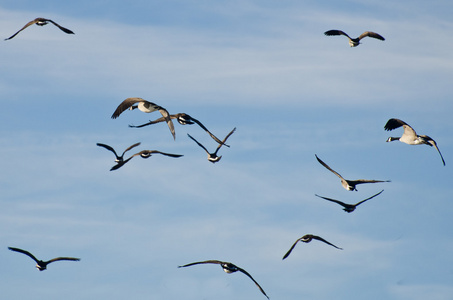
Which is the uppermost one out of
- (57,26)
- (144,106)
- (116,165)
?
(57,26)

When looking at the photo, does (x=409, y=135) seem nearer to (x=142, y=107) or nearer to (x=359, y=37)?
(x=359, y=37)

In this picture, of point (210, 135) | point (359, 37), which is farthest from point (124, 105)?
point (359, 37)

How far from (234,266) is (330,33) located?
46.7 feet

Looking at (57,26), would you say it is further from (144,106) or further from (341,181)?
(341,181)

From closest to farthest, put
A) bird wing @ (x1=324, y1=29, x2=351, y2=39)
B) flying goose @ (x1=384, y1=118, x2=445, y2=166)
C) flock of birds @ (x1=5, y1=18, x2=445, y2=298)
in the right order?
flock of birds @ (x1=5, y1=18, x2=445, y2=298), flying goose @ (x1=384, y1=118, x2=445, y2=166), bird wing @ (x1=324, y1=29, x2=351, y2=39)

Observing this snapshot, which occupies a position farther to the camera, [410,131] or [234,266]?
[410,131]

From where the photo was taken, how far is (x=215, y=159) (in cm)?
4756

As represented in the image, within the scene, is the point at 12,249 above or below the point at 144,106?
below

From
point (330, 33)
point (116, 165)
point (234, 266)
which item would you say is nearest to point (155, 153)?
point (116, 165)

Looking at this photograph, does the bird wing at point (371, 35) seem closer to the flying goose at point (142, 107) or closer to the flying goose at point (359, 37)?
the flying goose at point (359, 37)

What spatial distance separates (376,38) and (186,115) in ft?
38.8

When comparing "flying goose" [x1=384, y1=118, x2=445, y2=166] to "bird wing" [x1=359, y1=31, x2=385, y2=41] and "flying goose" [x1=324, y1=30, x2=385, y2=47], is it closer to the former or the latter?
"flying goose" [x1=324, y1=30, x2=385, y2=47]

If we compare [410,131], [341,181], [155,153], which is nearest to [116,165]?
[155,153]

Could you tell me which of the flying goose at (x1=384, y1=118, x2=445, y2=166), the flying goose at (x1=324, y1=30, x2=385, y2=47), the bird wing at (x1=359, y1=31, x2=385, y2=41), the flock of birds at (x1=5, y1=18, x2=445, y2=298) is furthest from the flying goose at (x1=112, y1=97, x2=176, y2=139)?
the bird wing at (x1=359, y1=31, x2=385, y2=41)
